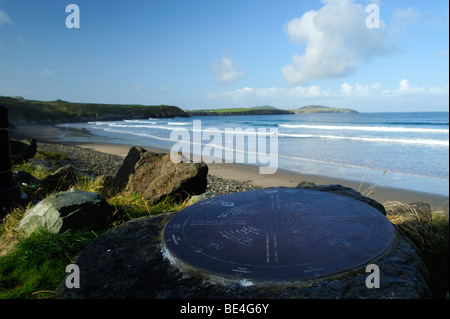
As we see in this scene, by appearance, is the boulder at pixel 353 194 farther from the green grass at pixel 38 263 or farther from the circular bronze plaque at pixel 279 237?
the green grass at pixel 38 263

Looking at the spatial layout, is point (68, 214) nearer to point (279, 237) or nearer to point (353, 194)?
point (279, 237)

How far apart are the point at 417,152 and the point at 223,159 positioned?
399 inches

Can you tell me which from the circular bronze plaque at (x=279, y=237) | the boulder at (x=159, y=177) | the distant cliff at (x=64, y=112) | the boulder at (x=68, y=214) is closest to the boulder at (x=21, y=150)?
the boulder at (x=159, y=177)

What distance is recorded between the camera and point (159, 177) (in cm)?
557

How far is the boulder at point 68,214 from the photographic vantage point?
373cm

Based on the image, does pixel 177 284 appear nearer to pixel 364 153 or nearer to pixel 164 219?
pixel 164 219

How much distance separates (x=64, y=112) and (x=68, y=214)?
72.3 m

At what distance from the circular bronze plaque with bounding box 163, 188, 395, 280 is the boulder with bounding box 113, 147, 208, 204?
1.76m

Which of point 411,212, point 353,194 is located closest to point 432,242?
point 411,212

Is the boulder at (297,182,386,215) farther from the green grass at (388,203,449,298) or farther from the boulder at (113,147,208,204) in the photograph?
the boulder at (113,147,208,204)

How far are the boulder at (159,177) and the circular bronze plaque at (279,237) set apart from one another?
1.76 metres

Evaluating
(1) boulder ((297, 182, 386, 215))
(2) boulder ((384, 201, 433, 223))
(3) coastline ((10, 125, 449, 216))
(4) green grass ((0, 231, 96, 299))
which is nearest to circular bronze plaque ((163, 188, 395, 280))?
(1) boulder ((297, 182, 386, 215))

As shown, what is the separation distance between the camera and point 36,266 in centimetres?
328

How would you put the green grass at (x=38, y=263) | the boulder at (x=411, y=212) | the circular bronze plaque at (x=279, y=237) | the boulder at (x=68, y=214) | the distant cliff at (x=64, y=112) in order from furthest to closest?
the distant cliff at (x=64, y=112) → the boulder at (x=411, y=212) → the boulder at (x=68, y=214) → the green grass at (x=38, y=263) → the circular bronze plaque at (x=279, y=237)
